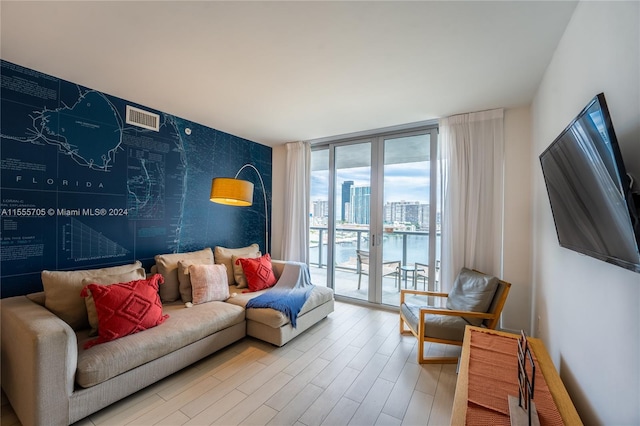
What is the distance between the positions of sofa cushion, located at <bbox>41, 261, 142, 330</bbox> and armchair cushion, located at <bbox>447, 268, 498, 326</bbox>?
350 cm

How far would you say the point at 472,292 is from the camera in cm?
266

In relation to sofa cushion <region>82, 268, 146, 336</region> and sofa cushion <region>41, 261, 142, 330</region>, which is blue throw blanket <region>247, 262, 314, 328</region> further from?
sofa cushion <region>41, 261, 142, 330</region>

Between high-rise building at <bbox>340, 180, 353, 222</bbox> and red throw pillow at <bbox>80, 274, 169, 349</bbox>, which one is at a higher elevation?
high-rise building at <bbox>340, 180, 353, 222</bbox>

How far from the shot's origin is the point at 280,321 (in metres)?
2.66

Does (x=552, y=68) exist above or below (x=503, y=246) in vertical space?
above

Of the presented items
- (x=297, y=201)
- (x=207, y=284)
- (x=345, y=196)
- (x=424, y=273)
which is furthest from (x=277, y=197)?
(x=424, y=273)

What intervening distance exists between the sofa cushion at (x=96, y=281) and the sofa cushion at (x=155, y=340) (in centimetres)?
11

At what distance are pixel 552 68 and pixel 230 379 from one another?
3.67 metres

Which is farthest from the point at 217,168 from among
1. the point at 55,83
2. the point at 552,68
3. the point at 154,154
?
the point at 552,68

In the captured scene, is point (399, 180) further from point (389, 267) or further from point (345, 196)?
point (389, 267)

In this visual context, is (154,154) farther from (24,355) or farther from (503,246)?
(503,246)

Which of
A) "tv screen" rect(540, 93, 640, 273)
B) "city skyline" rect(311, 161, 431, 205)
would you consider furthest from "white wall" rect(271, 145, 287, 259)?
"tv screen" rect(540, 93, 640, 273)

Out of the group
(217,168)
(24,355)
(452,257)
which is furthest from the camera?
(217,168)

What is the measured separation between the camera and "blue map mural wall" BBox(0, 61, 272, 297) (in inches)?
86.0
